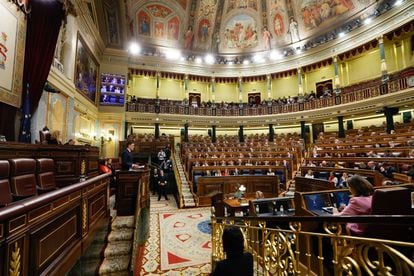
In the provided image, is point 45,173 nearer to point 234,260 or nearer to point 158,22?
point 234,260

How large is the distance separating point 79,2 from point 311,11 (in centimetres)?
1438

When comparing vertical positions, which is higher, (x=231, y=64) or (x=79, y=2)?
(x=231, y=64)

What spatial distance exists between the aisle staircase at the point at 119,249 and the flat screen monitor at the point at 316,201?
3189mm

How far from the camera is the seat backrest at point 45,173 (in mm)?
3152

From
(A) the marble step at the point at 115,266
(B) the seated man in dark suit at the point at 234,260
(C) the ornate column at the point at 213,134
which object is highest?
(C) the ornate column at the point at 213,134

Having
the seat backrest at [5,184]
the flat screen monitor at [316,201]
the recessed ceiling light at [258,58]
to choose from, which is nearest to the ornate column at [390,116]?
the recessed ceiling light at [258,58]

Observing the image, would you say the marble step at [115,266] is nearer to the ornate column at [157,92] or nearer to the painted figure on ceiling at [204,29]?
the ornate column at [157,92]

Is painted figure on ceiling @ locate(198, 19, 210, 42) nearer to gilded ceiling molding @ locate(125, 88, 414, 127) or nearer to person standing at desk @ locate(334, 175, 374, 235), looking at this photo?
gilded ceiling molding @ locate(125, 88, 414, 127)

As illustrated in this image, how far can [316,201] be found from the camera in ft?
12.9

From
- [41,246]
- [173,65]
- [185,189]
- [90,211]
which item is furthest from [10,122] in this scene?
[173,65]

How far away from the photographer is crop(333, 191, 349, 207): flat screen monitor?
3.87 metres

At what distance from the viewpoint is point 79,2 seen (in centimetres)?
810

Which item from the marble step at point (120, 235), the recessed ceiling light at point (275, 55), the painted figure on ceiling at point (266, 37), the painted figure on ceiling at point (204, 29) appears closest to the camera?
the marble step at point (120, 235)

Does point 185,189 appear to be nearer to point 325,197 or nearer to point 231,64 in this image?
point 325,197
